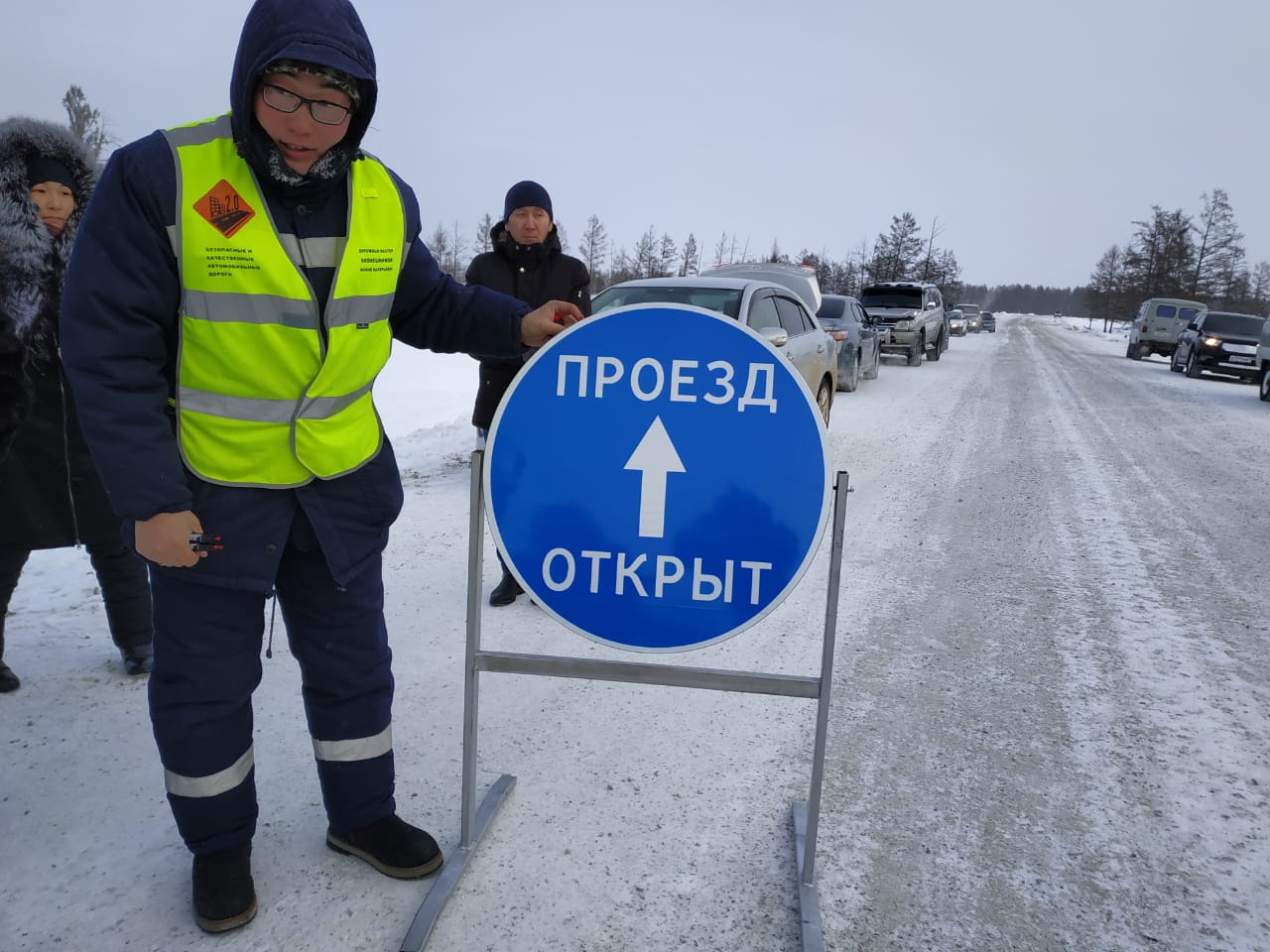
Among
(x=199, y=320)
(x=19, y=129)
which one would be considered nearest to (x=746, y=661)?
(x=199, y=320)

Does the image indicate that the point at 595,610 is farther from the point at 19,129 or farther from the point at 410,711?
the point at 19,129

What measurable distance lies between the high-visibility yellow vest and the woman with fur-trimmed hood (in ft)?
4.45

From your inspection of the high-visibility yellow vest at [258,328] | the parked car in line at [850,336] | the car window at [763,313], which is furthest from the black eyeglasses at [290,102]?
the parked car in line at [850,336]

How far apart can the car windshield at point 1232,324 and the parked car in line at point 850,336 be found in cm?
982

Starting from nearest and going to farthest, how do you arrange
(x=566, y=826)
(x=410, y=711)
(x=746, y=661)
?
(x=566, y=826), (x=410, y=711), (x=746, y=661)

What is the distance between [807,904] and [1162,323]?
28.6 meters

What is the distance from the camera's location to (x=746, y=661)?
3.59 metres

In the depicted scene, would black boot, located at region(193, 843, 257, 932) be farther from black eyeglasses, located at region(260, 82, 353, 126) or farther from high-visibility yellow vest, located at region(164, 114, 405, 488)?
black eyeglasses, located at region(260, 82, 353, 126)

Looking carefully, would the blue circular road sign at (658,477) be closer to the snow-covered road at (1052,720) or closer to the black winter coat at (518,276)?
the snow-covered road at (1052,720)

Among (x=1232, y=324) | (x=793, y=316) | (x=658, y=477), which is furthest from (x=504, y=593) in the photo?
(x=1232, y=324)

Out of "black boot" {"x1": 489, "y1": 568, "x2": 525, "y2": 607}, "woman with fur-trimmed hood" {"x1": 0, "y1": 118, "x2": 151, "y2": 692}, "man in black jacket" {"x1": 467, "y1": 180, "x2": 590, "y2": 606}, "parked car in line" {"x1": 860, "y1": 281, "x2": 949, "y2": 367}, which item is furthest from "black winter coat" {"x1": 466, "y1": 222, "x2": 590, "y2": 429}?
"parked car in line" {"x1": 860, "y1": 281, "x2": 949, "y2": 367}

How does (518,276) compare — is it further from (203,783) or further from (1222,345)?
(1222,345)

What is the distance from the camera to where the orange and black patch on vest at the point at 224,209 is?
176 centimetres

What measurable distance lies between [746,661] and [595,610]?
5.68 feet
